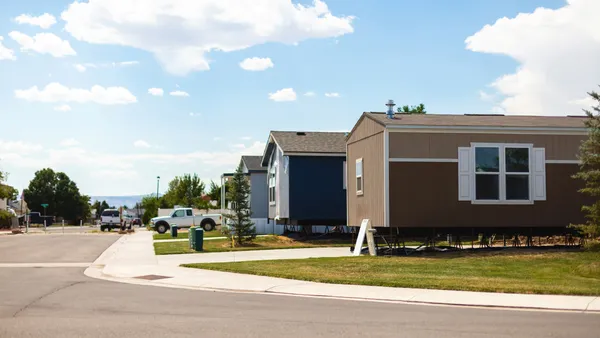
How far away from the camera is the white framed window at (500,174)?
2397 cm

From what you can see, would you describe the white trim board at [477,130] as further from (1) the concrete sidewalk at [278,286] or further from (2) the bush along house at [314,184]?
(2) the bush along house at [314,184]

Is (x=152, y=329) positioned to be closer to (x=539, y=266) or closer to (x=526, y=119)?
(x=539, y=266)

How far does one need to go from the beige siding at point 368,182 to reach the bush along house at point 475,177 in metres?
0.14

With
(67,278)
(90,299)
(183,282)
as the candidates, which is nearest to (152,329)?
(90,299)

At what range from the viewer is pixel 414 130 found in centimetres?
2389

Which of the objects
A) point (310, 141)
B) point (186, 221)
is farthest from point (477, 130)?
point (186, 221)

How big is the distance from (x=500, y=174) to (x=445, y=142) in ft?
7.16

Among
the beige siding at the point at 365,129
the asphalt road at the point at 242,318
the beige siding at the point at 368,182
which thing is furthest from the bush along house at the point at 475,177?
the asphalt road at the point at 242,318

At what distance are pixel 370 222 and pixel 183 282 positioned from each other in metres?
9.97

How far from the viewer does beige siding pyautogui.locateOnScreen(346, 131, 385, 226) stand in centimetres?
2448

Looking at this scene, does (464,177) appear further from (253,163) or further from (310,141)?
(253,163)

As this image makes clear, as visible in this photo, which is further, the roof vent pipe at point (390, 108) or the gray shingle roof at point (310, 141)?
the gray shingle roof at point (310, 141)

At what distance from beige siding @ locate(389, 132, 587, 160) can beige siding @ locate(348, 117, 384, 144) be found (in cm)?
95

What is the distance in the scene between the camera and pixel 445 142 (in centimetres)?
2405
